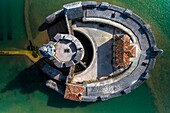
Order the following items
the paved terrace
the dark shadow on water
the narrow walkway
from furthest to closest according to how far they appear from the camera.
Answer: the dark shadow on water, the narrow walkway, the paved terrace

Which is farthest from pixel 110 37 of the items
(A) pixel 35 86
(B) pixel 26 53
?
(A) pixel 35 86

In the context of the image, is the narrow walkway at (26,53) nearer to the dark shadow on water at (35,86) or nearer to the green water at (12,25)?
the green water at (12,25)

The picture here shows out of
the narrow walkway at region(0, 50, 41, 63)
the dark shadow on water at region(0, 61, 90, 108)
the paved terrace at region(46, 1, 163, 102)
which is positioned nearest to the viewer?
the paved terrace at region(46, 1, 163, 102)

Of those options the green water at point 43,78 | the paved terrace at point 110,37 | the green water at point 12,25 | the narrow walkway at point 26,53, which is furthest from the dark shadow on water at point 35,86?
the green water at point 12,25

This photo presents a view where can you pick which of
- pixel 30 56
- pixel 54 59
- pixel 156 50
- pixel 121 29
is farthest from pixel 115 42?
pixel 30 56

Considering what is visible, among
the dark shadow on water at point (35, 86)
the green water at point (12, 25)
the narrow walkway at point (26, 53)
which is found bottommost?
the dark shadow on water at point (35, 86)

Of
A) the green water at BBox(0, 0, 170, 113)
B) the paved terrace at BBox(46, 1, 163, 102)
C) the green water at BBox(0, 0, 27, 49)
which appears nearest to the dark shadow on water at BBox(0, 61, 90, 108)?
the green water at BBox(0, 0, 170, 113)

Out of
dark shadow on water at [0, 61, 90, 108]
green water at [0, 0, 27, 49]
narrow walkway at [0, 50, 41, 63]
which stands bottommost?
dark shadow on water at [0, 61, 90, 108]

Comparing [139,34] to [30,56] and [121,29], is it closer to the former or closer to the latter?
[121,29]

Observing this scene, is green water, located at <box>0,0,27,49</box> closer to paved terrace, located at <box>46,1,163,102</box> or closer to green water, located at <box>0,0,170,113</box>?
green water, located at <box>0,0,170,113</box>
